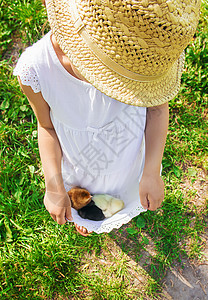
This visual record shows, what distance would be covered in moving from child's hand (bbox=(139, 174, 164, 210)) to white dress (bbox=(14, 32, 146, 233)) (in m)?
0.15

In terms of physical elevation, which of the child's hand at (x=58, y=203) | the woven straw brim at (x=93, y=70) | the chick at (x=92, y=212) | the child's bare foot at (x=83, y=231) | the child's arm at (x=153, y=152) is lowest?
the child's bare foot at (x=83, y=231)

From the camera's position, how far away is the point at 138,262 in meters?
2.22

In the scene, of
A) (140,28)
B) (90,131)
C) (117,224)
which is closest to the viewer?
(140,28)

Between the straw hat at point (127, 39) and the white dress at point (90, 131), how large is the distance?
316 mm

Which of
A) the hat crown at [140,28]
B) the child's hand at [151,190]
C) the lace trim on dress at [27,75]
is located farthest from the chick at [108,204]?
the hat crown at [140,28]

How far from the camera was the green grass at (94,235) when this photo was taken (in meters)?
2.15

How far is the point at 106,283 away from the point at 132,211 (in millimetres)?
699

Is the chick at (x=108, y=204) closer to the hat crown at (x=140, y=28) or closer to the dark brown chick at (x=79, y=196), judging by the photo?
the dark brown chick at (x=79, y=196)

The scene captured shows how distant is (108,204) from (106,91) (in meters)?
1.10

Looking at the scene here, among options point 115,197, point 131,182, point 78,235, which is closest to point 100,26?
point 131,182

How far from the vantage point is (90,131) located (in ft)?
5.29

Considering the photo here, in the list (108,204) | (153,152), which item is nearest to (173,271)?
(108,204)

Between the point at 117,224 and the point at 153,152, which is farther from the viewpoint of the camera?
the point at 117,224

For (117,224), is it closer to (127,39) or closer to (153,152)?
(153,152)
